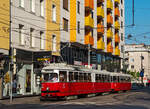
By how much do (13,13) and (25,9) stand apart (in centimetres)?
237

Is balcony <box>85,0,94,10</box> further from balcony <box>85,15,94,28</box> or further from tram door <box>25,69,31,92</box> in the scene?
tram door <box>25,69,31,92</box>

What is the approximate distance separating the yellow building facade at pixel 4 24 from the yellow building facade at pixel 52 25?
26.7 feet

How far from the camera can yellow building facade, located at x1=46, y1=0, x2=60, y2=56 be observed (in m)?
36.0

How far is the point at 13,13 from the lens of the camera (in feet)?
95.7

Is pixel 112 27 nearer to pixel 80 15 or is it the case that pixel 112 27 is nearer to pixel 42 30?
pixel 80 15

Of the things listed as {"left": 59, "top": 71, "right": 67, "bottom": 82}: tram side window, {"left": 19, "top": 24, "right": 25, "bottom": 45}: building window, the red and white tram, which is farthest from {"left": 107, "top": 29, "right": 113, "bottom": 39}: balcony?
{"left": 59, "top": 71, "right": 67, "bottom": 82}: tram side window

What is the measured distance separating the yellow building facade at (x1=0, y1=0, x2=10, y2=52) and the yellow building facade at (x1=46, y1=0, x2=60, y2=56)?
8.13 metres

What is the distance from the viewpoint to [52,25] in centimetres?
3706

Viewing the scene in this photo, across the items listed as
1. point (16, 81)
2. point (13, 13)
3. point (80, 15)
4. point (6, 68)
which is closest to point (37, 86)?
point (16, 81)

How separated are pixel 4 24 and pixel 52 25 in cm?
995

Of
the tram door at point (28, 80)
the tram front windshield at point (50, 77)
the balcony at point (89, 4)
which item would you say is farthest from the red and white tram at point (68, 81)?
the balcony at point (89, 4)

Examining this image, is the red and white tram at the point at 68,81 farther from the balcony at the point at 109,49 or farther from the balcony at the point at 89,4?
the balcony at the point at 109,49

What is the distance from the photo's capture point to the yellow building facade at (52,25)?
36.0m

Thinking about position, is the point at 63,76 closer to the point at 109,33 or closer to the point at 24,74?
the point at 24,74
